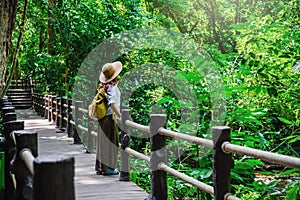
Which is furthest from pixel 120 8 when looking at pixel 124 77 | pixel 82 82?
pixel 124 77

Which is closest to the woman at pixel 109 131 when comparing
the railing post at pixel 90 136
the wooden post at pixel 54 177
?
the railing post at pixel 90 136

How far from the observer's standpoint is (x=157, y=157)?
16.4 feet

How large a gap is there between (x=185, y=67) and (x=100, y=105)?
16.9 ft

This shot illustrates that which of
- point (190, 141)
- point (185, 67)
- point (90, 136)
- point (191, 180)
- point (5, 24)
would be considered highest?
point (5, 24)

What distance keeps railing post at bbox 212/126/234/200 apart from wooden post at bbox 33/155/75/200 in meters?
2.09

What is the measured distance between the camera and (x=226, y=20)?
67.8ft

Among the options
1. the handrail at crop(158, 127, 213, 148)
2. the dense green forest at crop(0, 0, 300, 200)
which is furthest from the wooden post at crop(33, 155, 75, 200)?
the dense green forest at crop(0, 0, 300, 200)

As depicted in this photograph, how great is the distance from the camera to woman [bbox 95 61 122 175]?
19.9ft

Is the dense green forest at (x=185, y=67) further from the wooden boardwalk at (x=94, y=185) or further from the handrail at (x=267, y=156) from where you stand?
the handrail at (x=267, y=156)

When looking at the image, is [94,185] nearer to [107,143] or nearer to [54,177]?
[107,143]

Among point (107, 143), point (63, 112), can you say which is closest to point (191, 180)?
point (107, 143)

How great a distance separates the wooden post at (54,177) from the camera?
146 centimetres

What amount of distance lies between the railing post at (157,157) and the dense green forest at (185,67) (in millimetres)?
609

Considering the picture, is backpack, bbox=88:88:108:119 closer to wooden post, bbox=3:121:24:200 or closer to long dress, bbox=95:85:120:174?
long dress, bbox=95:85:120:174
